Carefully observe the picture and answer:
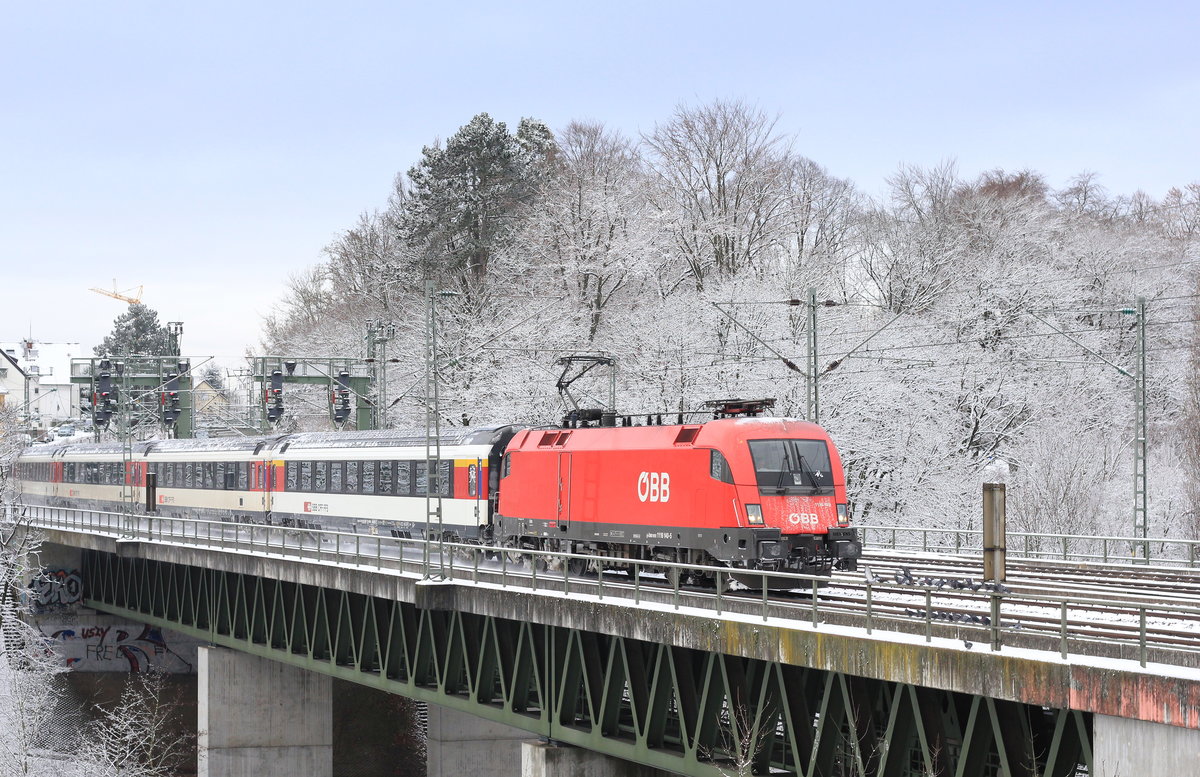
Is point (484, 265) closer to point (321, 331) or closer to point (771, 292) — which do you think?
point (771, 292)

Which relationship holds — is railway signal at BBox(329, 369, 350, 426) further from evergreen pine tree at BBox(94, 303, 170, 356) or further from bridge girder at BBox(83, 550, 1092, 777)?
evergreen pine tree at BBox(94, 303, 170, 356)

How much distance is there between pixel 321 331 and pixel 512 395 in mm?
38272

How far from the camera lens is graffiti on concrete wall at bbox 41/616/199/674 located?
64.7 metres

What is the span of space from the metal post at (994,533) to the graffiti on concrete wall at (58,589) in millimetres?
52977

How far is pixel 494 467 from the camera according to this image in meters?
35.2

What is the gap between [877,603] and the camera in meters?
21.1

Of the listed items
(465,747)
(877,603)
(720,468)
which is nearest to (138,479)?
(465,747)

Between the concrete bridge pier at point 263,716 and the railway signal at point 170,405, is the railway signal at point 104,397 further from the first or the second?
the concrete bridge pier at point 263,716

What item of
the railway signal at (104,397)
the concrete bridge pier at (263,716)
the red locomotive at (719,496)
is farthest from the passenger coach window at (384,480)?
the railway signal at (104,397)

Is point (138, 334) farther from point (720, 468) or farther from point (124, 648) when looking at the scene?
point (720, 468)

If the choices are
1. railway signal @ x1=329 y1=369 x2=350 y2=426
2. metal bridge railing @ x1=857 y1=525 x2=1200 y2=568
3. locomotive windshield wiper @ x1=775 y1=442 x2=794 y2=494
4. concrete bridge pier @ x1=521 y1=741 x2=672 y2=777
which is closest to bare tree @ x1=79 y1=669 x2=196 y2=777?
railway signal @ x1=329 y1=369 x2=350 y2=426

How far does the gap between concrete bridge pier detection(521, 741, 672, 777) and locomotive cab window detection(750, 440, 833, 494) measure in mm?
5519

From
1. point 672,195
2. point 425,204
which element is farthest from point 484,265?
point 672,195

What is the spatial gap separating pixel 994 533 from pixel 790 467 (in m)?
8.52
